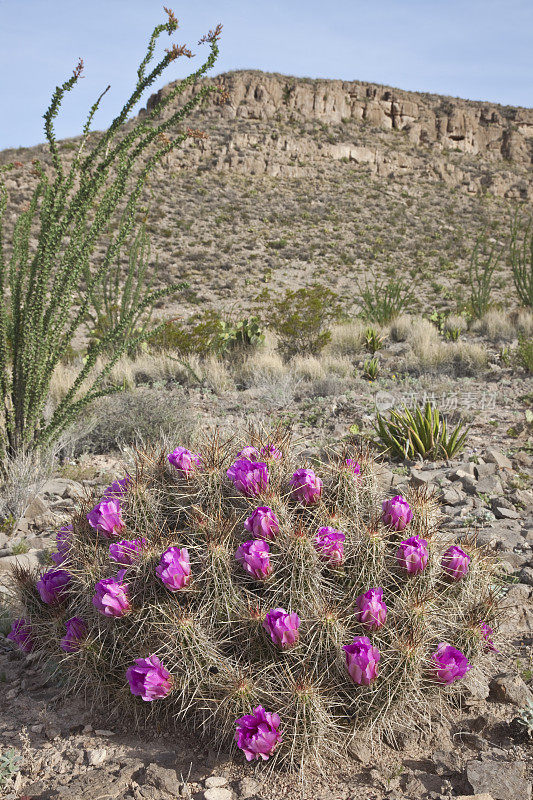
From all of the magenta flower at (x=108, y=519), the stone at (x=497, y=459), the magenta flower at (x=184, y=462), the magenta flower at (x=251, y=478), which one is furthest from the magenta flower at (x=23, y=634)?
the stone at (x=497, y=459)

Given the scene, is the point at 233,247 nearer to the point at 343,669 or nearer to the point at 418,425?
the point at 418,425

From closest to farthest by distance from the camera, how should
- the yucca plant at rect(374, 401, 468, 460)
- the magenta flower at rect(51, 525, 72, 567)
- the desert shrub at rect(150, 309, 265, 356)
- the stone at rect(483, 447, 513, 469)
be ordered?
the magenta flower at rect(51, 525, 72, 567), the stone at rect(483, 447, 513, 469), the yucca plant at rect(374, 401, 468, 460), the desert shrub at rect(150, 309, 265, 356)

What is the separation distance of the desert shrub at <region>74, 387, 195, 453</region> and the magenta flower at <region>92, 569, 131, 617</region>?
A: 11.3ft

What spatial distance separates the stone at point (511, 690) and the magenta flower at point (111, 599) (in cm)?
161

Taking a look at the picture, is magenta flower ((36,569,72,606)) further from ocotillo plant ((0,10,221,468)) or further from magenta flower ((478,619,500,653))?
ocotillo plant ((0,10,221,468))

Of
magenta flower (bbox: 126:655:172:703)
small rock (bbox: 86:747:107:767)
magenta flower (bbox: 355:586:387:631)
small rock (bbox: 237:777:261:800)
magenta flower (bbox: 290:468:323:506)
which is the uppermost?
magenta flower (bbox: 290:468:323:506)

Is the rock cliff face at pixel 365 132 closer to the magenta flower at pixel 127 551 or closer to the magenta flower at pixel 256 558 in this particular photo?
the magenta flower at pixel 127 551

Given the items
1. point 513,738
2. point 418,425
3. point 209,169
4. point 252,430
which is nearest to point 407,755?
point 513,738

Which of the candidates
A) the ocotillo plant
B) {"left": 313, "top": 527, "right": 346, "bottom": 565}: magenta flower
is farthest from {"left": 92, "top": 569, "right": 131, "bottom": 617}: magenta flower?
the ocotillo plant

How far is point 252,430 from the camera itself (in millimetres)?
2764

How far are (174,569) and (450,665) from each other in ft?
3.60

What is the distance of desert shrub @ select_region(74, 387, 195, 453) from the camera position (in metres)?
6.04

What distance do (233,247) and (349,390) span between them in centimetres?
2639

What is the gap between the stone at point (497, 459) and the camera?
5.00 m
